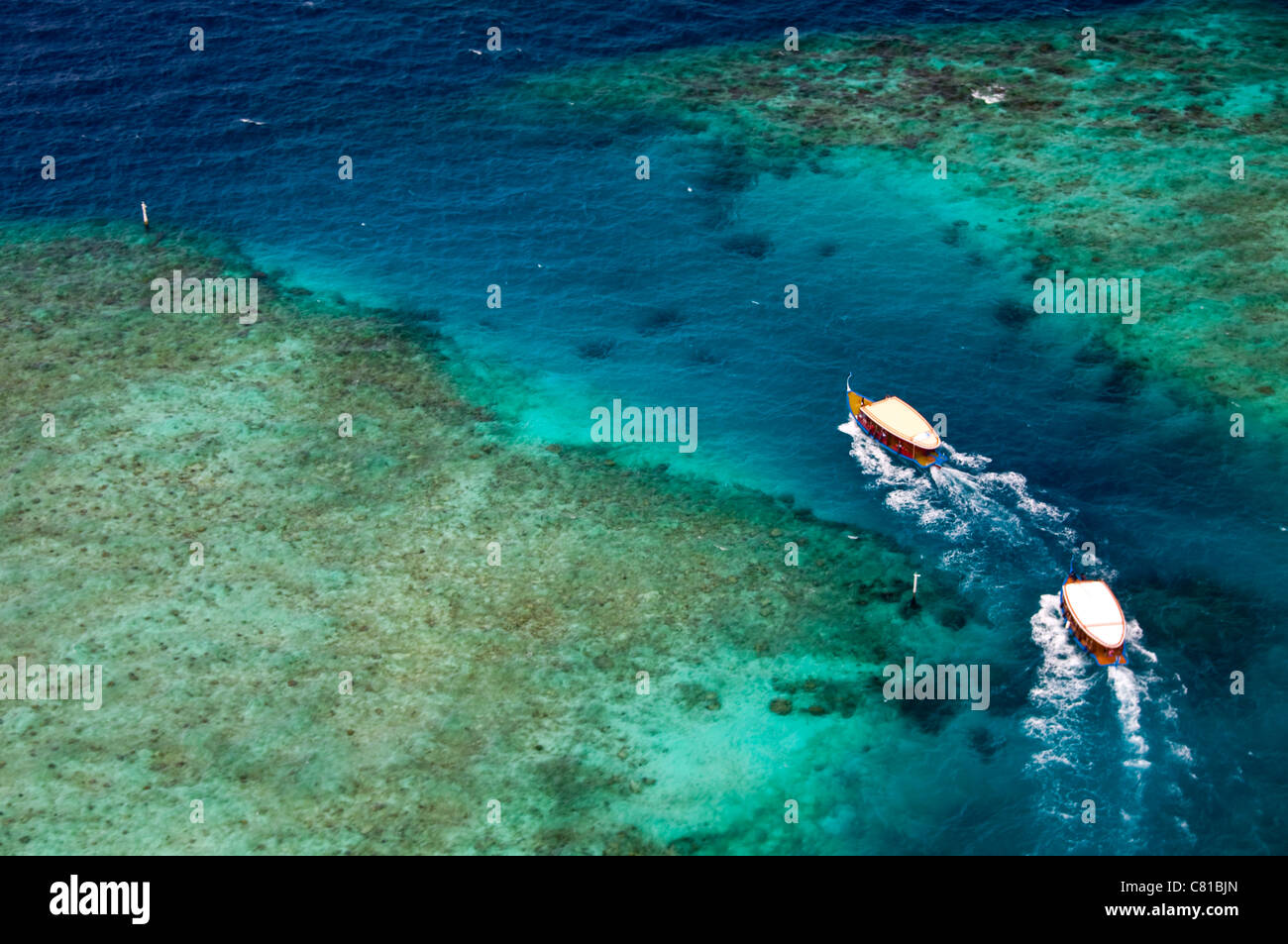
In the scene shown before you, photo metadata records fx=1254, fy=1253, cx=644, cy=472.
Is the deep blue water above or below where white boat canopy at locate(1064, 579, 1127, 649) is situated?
above

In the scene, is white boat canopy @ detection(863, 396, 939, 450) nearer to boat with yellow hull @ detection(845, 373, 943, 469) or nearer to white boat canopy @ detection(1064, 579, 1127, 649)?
boat with yellow hull @ detection(845, 373, 943, 469)

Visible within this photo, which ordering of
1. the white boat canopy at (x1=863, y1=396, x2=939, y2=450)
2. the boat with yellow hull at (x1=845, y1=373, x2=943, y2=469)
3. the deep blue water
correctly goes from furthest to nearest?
the boat with yellow hull at (x1=845, y1=373, x2=943, y2=469)
the white boat canopy at (x1=863, y1=396, x2=939, y2=450)
the deep blue water

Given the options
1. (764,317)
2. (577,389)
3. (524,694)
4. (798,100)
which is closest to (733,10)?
(798,100)

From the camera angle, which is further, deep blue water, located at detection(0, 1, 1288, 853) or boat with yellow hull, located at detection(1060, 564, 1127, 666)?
boat with yellow hull, located at detection(1060, 564, 1127, 666)

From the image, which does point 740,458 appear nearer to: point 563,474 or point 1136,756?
point 563,474

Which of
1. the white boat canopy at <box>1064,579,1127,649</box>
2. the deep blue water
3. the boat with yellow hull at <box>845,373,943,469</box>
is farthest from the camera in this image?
→ the boat with yellow hull at <box>845,373,943,469</box>

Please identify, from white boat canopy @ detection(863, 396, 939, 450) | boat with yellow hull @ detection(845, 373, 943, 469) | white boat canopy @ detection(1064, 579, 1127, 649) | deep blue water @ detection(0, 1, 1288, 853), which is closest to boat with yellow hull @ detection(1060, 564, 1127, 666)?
white boat canopy @ detection(1064, 579, 1127, 649)

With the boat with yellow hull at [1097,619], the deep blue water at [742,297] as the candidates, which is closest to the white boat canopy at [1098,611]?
the boat with yellow hull at [1097,619]

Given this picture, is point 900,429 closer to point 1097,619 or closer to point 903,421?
point 903,421
